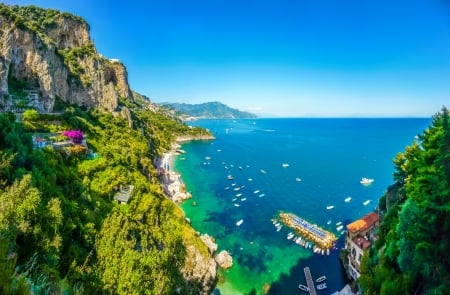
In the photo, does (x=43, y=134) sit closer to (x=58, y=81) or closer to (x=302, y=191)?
(x=58, y=81)

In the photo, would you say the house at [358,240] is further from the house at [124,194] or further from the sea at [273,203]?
the house at [124,194]

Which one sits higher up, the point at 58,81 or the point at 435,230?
the point at 58,81

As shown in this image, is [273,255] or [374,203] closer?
[273,255]

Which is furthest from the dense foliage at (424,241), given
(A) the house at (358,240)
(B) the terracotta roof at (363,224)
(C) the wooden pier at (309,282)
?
(B) the terracotta roof at (363,224)

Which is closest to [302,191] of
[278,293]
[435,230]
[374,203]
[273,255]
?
[374,203]

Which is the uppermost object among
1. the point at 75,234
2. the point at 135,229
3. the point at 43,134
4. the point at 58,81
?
the point at 58,81

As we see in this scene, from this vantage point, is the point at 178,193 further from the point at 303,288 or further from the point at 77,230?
the point at 77,230

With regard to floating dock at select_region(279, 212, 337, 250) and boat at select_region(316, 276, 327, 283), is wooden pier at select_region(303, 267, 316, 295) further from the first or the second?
floating dock at select_region(279, 212, 337, 250)
